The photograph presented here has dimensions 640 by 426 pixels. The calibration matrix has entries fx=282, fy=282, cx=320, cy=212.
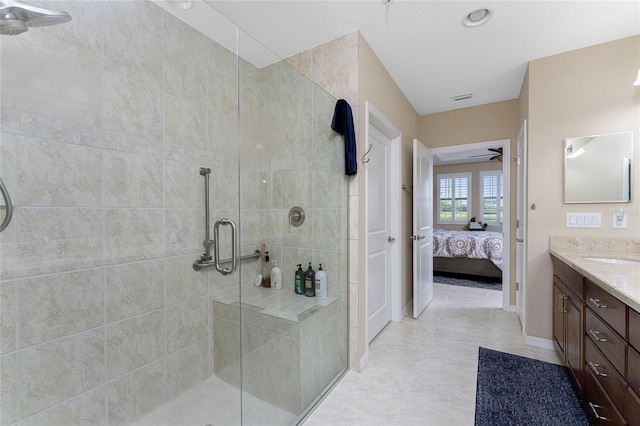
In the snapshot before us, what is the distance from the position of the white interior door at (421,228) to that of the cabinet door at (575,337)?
1.40 meters

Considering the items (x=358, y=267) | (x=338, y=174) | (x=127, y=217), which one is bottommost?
(x=358, y=267)

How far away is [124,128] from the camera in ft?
5.40

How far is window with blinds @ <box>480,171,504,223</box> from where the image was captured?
7.12 meters

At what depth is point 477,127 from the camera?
362 cm

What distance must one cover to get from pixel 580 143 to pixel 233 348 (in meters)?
3.21

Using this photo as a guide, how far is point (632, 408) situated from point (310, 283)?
5.52 ft

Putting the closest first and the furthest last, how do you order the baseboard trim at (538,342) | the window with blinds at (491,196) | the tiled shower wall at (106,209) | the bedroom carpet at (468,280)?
the tiled shower wall at (106,209) → the baseboard trim at (538,342) → the bedroom carpet at (468,280) → the window with blinds at (491,196)

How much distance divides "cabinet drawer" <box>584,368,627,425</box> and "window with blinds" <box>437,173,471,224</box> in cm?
643

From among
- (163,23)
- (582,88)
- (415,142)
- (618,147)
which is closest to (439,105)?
(415,142)

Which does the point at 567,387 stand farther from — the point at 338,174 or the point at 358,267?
the point at 338,174

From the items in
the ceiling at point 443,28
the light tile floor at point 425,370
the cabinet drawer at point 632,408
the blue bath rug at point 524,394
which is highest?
the ceiling at point 443,28

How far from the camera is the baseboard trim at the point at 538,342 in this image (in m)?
2.52

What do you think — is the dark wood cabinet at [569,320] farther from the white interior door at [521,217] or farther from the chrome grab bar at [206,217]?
the chrome grab bar at [206,217]

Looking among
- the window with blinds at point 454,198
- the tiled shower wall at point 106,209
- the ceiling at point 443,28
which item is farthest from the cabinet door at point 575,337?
the window with blinds at point 454,198
